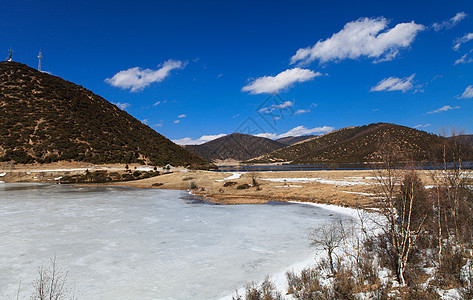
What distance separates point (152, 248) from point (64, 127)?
201ft

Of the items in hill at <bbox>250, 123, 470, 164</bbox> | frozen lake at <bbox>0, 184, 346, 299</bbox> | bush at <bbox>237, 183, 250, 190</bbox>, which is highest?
hill at <bbox>250, 123, 470, 164</bbox>

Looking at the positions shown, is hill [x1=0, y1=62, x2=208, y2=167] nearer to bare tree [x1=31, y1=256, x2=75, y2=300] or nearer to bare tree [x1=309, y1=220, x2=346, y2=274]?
bare tree [x1=31, y1=256, x2=75, y2=300]

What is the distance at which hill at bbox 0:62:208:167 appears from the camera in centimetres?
5200

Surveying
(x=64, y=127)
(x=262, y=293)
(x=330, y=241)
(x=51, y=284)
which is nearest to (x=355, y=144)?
(x=64, y=127)

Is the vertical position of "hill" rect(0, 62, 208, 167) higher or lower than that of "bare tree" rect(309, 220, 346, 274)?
higher

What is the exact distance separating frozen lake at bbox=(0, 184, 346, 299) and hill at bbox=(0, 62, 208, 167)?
38988 mm

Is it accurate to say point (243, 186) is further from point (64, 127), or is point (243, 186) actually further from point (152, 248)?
point (64, 127)

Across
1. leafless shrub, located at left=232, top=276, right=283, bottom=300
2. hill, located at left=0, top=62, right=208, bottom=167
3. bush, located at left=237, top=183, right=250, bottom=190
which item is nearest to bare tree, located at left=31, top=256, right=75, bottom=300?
leafless shrub, located at left=232, top=276, right=283, bottom=300

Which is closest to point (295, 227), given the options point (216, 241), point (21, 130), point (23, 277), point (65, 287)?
point (216, 241)

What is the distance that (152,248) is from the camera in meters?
11.1

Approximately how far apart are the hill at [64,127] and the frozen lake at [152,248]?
39.0m

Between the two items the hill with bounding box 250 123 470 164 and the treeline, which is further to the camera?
the hill with bounding box 250 123 470 164

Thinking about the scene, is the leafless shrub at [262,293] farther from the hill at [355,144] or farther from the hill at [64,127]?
the hill at [355,144]

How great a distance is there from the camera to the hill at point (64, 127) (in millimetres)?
52000
